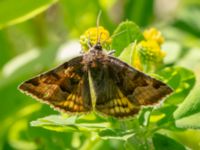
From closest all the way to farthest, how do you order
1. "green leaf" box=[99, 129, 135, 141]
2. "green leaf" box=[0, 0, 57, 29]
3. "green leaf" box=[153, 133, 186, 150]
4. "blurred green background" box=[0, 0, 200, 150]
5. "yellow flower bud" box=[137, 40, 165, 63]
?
"green leaf" box=[99, 129, 135, 141], "green leaf" box=[153, 133, 186, 150], "yellow flower bud" box=[137, 40, 165, 63], "blurred green background" box=[0, 0, 200, 150], "green leaf" box=[0, 0, 57, 29]

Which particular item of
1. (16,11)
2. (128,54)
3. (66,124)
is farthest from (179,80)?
(16,11)

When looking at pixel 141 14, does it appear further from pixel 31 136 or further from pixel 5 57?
pixel 31 136

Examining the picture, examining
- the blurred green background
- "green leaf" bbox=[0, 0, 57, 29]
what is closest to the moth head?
the blurred green background

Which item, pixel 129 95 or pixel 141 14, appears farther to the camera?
pixel 141 14

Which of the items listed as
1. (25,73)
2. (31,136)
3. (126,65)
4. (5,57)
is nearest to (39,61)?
(25,73)

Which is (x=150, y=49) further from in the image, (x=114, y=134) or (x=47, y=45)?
(x=47, y=45)

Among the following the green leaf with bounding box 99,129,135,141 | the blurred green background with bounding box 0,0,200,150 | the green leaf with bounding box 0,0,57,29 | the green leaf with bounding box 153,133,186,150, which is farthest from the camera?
the green leaf with bounding box 0,0,57,29

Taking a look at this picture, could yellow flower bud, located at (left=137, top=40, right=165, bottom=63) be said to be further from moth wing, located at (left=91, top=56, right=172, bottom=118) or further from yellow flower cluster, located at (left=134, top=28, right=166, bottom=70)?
moth wing, located at (left=91, top=56, right=172, bottom=118)
